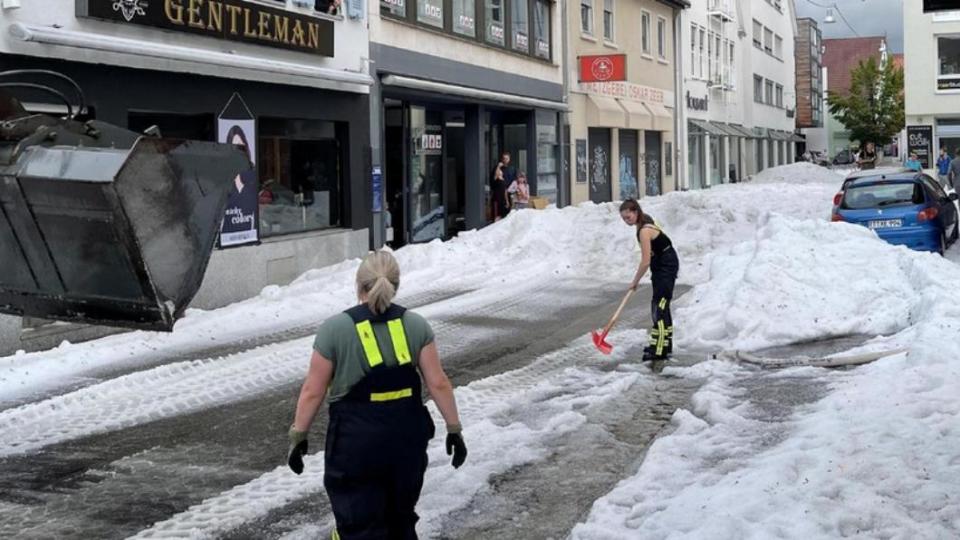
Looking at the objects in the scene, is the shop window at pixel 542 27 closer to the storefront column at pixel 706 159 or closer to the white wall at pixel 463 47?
the white wall at pixel 463 47

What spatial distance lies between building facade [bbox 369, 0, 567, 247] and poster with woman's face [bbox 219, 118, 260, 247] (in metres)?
3.85

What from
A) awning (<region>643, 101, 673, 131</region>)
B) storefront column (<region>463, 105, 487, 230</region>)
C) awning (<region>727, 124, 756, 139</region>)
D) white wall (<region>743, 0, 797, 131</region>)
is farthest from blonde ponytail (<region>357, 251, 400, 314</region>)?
white wall (<region>743, 0, 797, 131</region>)

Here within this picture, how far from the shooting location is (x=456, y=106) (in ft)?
82.3

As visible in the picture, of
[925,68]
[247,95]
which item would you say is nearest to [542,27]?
[247,95]

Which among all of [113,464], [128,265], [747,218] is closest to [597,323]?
[113,464]

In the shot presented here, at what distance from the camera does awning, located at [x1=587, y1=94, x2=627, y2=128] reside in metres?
32.0

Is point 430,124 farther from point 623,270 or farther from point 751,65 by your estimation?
point 751,65

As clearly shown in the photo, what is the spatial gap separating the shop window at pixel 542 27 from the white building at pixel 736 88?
12890 mm

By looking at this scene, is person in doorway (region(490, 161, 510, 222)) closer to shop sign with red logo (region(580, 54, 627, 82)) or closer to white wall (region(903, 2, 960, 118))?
shop sign with red logo (region(580, 54, 627, 82))

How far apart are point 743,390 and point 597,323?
4.38 metres

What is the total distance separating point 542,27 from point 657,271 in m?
19.2

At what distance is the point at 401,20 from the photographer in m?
21.0

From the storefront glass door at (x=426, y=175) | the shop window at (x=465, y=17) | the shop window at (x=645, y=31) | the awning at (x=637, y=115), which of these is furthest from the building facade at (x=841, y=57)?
the storefront glass door at (x=426, y=175)

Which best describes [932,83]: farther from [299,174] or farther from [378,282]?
[378,282]
